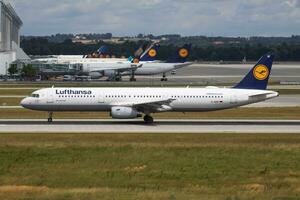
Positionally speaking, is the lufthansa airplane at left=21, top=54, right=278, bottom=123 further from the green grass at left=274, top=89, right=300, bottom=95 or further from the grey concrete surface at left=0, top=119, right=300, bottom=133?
the green grass at left=274, top=89, right=300, bottom=95

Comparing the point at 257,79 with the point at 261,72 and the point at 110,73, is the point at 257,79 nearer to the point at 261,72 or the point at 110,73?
the point at 261,72

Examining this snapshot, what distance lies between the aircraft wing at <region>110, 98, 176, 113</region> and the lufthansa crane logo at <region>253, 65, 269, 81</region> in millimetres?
7870

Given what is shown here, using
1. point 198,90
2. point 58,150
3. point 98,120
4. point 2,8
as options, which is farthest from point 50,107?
point 2,8

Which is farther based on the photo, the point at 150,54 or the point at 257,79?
the point at 150,54

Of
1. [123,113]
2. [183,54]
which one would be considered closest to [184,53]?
[183,54]

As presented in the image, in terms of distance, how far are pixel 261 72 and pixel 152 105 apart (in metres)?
10.1

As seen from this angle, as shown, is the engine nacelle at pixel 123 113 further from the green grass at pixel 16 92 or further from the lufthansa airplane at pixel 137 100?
the green grass at pixel 16 92

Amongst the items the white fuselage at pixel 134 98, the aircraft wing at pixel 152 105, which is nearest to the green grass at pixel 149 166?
the aircraft wing at pixel 152 105

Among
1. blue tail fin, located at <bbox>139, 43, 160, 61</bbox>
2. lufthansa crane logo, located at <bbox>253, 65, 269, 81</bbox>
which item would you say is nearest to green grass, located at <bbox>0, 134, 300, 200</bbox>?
lufthansa crane logo, located at <bbox>253, 65, 269, 81</bbox>

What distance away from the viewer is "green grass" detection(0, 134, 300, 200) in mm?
29391

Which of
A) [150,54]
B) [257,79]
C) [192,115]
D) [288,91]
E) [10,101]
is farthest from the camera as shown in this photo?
[150,54]

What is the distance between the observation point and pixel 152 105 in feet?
186

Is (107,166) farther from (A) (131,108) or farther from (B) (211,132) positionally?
(A) (131,108)

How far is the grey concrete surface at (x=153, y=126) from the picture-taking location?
169 ft
